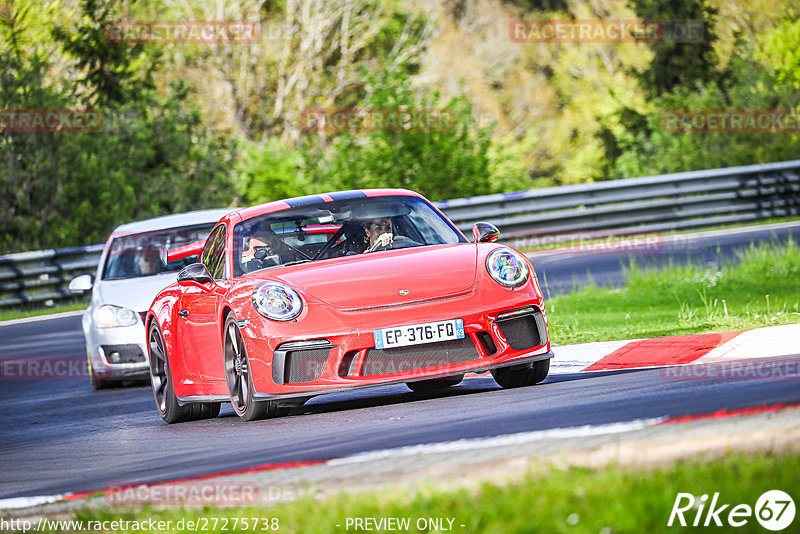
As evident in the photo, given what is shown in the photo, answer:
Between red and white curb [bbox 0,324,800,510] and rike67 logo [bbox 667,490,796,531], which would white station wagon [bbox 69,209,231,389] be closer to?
red and white curb [bbox 0,324,800,510]

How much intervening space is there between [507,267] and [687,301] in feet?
17.6

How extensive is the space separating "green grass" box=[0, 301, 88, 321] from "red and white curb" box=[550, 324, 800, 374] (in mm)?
11352

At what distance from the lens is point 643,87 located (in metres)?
37.8

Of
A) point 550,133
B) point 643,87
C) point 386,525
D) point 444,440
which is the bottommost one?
point 550,133

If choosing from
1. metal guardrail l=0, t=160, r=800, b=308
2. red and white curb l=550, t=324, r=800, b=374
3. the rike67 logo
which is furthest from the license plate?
metal guardrail l=0, t=160, r=800, b=308


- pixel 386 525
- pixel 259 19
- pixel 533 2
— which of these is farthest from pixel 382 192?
pixel 533 2

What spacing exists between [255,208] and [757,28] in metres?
39.2

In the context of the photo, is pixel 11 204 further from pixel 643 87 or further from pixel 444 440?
pixel 444 440

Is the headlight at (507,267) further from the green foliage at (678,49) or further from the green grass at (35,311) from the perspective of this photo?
the green foliage at (678,49)

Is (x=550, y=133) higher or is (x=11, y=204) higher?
(x=11, y=204)

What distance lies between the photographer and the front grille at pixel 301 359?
26.2 ft

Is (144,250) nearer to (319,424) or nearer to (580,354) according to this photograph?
(580,354)

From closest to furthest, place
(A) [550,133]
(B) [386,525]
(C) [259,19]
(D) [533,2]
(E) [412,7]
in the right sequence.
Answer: (B) [386,525] → (C) [259,19] → (E) [412,7] → (A) [550,133] → (D) [533,2]

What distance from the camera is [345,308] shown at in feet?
26.3
